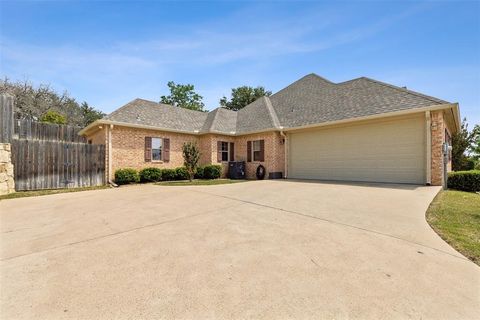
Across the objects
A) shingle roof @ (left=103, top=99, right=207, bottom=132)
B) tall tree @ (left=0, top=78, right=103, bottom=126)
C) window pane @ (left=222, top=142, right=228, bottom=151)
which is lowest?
window pane @ (left=222, top=142, right=228, bottom=151)

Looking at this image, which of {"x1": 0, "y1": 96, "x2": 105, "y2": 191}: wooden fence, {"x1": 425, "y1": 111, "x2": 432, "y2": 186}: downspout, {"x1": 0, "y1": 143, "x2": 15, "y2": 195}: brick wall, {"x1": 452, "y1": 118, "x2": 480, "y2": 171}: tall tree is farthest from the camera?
{"x1": 452, "y1": 118, "x2": 480, "y2": 171}: tall tree

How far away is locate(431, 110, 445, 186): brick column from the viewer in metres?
8.67

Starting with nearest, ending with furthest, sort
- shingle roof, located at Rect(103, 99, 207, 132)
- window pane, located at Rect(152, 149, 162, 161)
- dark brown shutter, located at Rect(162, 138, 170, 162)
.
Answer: shingle roof, located at Rect(103, 99, 207, 132) → window pane, located at Rect(152, 149, 162, 161) → dark brown shutter, located at Rect(162, 138, 170, 162)

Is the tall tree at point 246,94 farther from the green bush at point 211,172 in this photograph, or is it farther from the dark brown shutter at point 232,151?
the green bush at point 211,172

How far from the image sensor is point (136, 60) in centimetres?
1104

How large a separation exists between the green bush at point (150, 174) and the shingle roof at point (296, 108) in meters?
2.72

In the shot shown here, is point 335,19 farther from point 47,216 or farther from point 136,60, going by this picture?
point 47,216

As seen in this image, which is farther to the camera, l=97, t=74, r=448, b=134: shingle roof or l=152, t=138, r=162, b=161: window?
l=152, t=138, r=162, b=161: window

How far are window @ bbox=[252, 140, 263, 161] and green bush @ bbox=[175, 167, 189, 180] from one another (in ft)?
15.0

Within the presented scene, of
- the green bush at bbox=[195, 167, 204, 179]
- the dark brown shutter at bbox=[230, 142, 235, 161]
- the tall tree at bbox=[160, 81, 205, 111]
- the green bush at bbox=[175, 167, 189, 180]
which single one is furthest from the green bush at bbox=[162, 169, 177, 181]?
the tall tree at bbox=[160, 81, 205, 111]

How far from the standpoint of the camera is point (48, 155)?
9.91m

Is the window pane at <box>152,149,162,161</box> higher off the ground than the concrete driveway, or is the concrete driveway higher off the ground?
the window pane at <box>152,149,162,161</box>

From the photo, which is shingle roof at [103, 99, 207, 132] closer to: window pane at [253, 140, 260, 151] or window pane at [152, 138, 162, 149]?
window pane at [152, 138, 162, 149]

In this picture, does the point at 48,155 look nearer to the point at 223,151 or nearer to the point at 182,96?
the point at 223,151
